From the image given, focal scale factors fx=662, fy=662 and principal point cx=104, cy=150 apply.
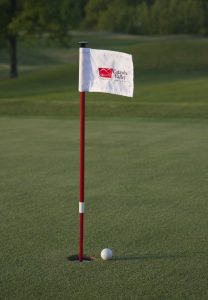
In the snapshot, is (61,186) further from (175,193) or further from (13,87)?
(13,87)

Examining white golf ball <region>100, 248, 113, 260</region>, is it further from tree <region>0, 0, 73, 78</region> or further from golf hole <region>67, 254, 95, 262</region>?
tree <region>0, 0, 73, 78</region>

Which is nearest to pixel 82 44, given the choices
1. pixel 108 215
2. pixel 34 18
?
pixel 108 215

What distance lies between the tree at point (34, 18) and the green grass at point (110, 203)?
13971 mm

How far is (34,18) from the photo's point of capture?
98.3ft

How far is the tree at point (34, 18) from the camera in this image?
29.4m

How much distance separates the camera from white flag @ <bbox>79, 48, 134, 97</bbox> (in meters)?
4.79

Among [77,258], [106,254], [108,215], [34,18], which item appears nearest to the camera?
[106,254]

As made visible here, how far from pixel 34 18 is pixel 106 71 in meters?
25.8

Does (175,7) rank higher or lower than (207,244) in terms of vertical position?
higher

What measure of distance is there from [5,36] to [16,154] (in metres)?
21.6

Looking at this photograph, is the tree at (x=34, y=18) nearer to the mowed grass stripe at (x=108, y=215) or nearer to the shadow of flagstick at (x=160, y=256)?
the mowed grass stripe at (x=108, y=215)

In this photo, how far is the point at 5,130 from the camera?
1247 cm

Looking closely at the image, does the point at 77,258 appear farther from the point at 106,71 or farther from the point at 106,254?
the point at 106,71

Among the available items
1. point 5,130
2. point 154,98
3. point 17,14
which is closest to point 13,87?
point 17,14
